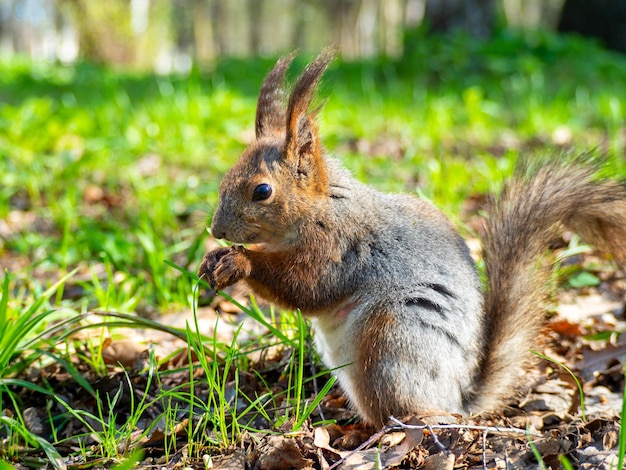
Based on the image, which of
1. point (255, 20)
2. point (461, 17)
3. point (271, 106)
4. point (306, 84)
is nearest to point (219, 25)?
point (255, 20)

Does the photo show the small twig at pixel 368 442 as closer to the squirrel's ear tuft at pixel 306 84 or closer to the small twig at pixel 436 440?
the small twig at pixel 436 440

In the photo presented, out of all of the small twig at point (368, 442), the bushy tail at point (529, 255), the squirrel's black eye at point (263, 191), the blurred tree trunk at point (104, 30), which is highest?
the blurred tree trunk at point (104, 30)

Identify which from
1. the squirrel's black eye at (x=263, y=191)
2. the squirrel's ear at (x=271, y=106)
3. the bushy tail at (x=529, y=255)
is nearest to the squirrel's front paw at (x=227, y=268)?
the squirrel's black eye at (x=263, y=191)

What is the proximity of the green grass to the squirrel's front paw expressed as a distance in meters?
0.06

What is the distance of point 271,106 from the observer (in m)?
2.01

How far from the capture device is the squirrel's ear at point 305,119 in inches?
66.3

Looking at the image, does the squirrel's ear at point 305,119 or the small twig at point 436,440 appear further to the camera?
the squirrel's ear at point 305,119

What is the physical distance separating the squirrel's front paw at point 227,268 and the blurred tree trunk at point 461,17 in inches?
238

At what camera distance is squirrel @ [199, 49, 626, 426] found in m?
1.74

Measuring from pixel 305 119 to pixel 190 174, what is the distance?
2101 millimetres

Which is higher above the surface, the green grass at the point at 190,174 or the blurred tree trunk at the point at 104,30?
the blurred tree trunk at the point at 104,30

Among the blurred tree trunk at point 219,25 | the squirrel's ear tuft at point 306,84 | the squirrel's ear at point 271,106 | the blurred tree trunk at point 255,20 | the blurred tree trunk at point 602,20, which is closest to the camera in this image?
the squirrel's ear tuft at point 306,84

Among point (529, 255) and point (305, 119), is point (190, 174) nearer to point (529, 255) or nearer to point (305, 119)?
point (305, 119)

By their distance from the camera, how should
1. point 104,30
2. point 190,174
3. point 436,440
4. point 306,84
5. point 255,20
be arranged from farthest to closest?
point 255,20 → point 104,30 → point 190,174 → point 306,84 → point 436,440
